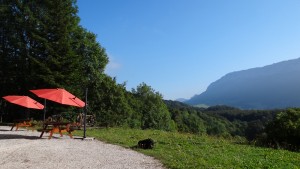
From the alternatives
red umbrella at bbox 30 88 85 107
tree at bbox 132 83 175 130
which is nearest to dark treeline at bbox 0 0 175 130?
red umbrella at bbox 30 88 85 107

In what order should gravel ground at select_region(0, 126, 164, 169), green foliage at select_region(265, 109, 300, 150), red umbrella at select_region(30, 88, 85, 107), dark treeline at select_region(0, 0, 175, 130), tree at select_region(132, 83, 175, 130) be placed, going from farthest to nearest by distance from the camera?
1. tree at select_region(132, 83, 175, 130)
2. dark treeline at select_region(0, 0, 175, 130)
3. green foliage at select_region(265, 109, 300, 150)
4. red umbrella at select_region(30, 88, 85, 107)
5. gravel ground at select_region(0, 126, 164, 169)

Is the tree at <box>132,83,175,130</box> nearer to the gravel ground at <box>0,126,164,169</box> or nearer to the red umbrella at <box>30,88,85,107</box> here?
the red umbrella at <box>30,88,85,107</box>

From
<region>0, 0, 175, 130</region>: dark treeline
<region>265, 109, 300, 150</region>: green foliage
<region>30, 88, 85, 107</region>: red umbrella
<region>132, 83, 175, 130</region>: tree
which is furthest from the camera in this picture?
<region>132, 83, 175, 130</region>: tree

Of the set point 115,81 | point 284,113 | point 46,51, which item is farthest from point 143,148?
point 115,81

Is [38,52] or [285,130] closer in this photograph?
[285,130]

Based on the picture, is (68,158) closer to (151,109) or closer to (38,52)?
(38,52)

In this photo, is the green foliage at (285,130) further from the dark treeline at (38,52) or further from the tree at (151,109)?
the tree at (151,109)

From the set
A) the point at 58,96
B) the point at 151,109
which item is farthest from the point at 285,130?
the point at 151,109

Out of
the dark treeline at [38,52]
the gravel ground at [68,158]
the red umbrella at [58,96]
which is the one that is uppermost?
the dark treeline at [38,52]

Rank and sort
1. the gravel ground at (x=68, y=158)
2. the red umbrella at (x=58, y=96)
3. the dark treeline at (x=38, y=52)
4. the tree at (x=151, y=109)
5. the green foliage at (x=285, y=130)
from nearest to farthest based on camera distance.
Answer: the gravel ground at (x=68, y=158)
the red umbrella at (x=58, y=96)
the green foliage at (x=285, y=130)
the dark treeline at (x=38, y=52)
the tree at (x=151, y=109)

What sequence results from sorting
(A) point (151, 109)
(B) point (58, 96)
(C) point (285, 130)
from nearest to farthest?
1. (B) point (58, 96)
2. (C) point (285, 130)
3. (A) point (151, 109)

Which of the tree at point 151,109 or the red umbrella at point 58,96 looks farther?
the tree at point 151,109

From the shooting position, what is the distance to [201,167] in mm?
10656

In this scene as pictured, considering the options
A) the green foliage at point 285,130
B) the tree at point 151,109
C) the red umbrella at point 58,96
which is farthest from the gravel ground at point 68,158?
the tree at point 151,109
